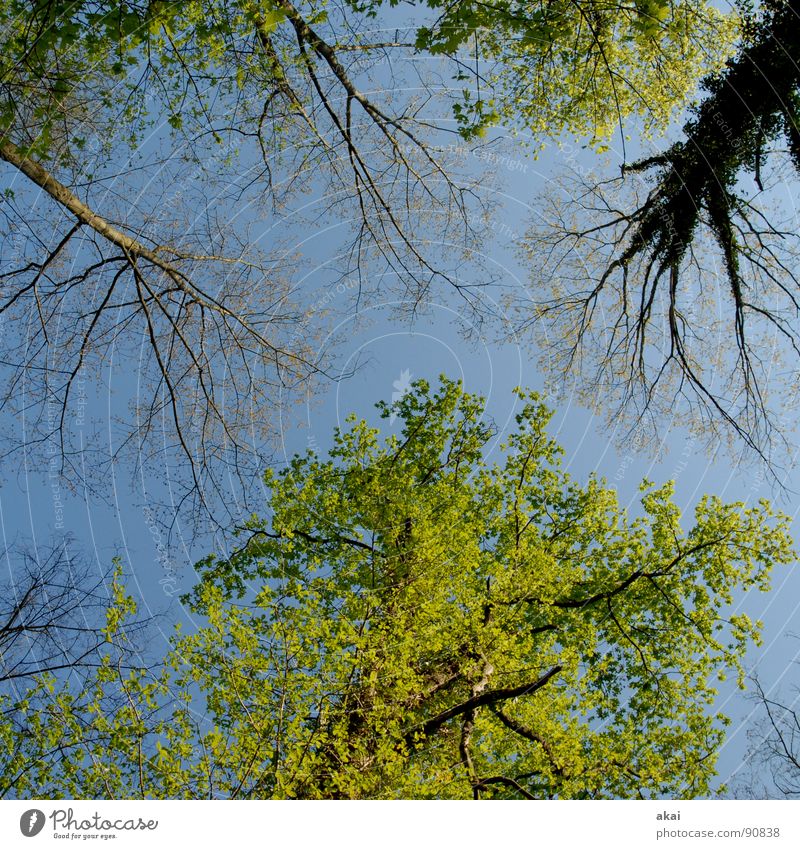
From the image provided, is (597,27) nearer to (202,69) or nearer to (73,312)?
(202,69)

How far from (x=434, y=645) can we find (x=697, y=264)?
6.16 metres

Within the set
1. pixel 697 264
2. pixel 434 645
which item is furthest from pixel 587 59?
pixel 434 645

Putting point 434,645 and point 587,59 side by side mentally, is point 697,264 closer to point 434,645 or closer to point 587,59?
point 587,59

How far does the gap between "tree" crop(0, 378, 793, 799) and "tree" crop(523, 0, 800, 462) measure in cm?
222

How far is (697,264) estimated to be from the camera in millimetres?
8836

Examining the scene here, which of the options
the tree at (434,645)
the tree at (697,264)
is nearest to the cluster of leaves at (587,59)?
the tree at (697,264)

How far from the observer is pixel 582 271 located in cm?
917

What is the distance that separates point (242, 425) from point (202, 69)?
167 inches

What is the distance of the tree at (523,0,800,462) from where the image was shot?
8484 millimetres

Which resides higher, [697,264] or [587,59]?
[587,59]

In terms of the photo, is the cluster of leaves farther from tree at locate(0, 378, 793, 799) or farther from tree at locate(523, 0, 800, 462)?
tree at locate(0, 378, 793, 799)

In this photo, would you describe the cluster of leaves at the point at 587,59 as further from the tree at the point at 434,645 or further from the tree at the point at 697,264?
the tree at the point at 434,645

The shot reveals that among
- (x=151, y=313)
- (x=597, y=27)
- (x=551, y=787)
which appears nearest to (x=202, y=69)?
(x=151, y=313)

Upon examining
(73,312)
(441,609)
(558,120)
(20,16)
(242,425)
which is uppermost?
(20,16)
